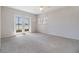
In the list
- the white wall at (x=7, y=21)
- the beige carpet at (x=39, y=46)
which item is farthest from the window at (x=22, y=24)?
the beige carpet at (x=39, y=46)

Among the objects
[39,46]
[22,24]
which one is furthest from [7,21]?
[39,46]

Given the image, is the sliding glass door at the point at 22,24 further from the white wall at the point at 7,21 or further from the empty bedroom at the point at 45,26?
the white wall at the point at 7,21

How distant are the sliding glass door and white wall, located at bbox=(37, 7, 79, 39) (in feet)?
7.56

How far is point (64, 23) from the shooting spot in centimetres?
552

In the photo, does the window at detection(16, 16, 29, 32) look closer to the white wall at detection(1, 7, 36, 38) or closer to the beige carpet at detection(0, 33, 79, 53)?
the white wall at detection(1, 7, 36, 38)

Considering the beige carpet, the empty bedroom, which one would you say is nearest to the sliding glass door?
the empty bedroom

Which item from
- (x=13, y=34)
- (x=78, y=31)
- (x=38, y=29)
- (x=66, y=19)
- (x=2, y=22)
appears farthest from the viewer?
(x=38, y=29)

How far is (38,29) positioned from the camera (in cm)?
866

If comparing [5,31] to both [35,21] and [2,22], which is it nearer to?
[2,22]

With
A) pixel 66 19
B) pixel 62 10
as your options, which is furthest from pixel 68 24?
pixel 62 10

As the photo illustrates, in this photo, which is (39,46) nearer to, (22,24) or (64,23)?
(64,23)

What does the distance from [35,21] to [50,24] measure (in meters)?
2.44

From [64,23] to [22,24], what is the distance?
4.32 meters

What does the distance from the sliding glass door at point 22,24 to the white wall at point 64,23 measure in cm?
230
